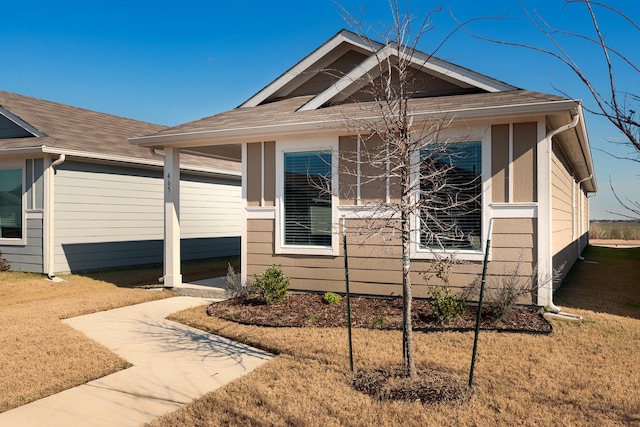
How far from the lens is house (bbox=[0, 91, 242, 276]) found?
11109mm

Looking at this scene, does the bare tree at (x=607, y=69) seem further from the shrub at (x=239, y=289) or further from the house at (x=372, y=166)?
the shrub at (x=239, y=289)

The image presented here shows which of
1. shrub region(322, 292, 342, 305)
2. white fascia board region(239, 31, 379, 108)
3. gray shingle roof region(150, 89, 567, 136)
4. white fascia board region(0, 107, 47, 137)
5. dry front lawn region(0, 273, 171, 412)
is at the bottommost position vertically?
dry front lawn region(0, 273, 171, 412)

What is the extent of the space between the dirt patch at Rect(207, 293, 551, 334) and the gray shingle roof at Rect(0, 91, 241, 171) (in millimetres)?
6350

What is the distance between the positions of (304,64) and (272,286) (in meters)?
5.22

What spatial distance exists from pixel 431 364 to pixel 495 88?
5212mm

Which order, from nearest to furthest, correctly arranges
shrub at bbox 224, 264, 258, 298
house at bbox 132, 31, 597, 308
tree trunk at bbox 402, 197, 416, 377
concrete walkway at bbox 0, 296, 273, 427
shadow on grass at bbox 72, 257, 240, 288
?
1. concrete walkway at bbox 0, 296, 273, 427
2. tree trunk at bbox 402, 197, 416, 377
3. house at bbox 132, 31, 597, 308
4. shrub at bbox 224, 264, 258, 298
5. shadow on grass at bbox 72, 257, 240, 288

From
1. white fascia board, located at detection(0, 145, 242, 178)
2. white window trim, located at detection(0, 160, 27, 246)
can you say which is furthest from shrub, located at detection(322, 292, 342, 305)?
white window trim, located at detection(0, 160, 27, 246)

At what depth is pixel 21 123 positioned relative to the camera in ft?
38.9

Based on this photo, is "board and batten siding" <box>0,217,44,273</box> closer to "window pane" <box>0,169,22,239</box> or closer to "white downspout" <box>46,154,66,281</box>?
"white downspout" <box>46,154,66,281</box>

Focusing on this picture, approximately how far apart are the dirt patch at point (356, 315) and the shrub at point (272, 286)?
0.37 ft

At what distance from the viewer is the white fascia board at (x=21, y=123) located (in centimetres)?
1155

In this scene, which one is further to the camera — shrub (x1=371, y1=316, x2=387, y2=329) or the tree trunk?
shrub (x1=371, y1=316, x2=387, y2=329)

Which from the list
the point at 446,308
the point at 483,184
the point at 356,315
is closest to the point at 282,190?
the point at 356,315

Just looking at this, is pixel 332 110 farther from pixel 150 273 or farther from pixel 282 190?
pixel 150 273
